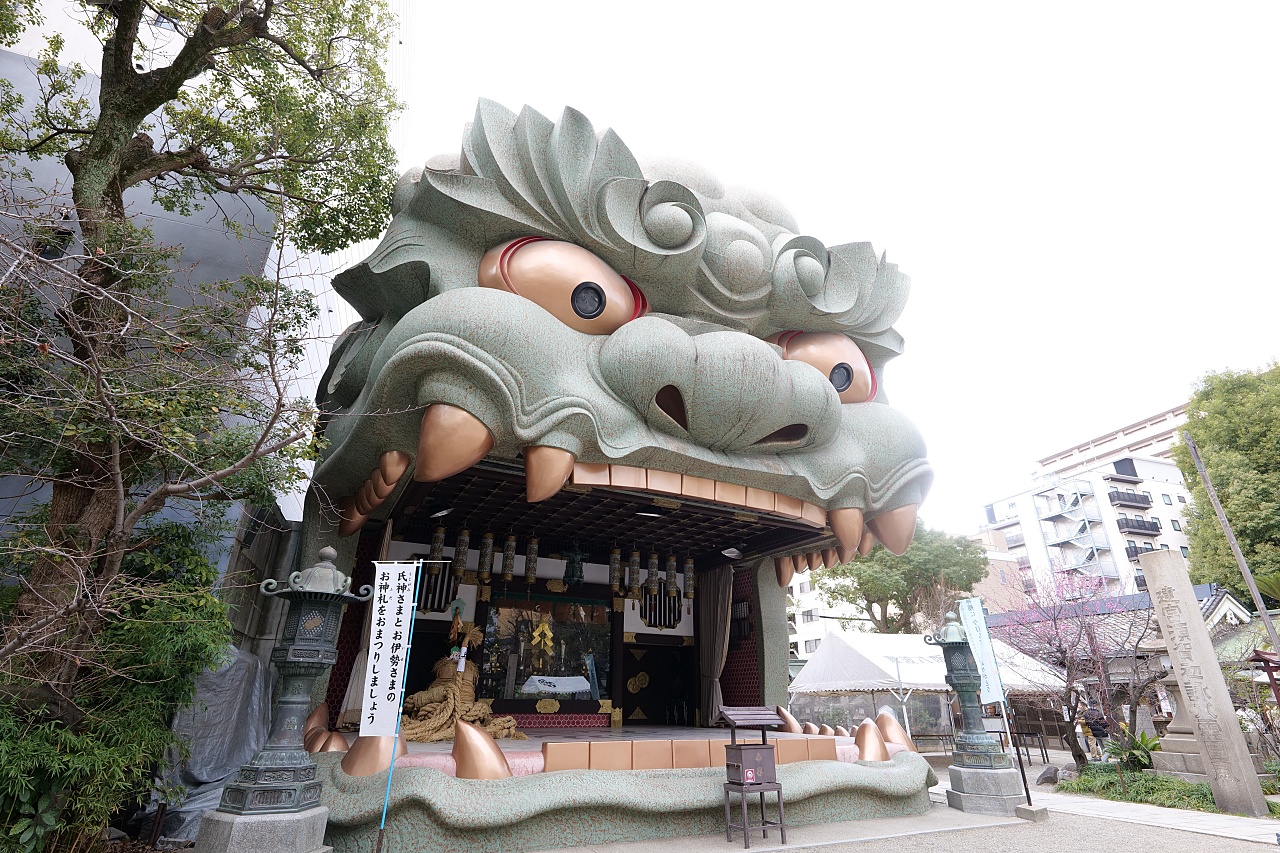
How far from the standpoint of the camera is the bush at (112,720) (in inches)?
205

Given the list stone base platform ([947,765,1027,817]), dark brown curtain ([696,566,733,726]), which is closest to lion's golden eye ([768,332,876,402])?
dark brown curtain ([696,566,733,726])

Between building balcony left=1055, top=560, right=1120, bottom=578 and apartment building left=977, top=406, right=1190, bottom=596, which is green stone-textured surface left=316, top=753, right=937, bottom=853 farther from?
building balcony left=1055, top=560, right=1120, bottom=578

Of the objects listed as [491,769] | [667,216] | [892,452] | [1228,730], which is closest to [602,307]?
[667,216]

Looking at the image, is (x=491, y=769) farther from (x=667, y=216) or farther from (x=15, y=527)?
(x=667, y=216)

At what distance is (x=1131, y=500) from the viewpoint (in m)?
41.8

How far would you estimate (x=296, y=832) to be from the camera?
5.36 m

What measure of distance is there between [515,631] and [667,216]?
7.25 meters

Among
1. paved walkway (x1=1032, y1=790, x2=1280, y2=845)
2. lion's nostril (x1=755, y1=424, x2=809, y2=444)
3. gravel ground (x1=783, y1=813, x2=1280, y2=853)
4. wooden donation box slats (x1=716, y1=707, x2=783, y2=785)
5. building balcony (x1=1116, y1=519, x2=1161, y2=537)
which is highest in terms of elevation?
building balcony (x1=1116, y1=519, x2=1161, y2=537)

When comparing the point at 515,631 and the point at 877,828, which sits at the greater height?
the point at 515,631

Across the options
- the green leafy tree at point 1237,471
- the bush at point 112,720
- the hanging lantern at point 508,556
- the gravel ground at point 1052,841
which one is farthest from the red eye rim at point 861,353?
the green leafy tree at point 1237,471

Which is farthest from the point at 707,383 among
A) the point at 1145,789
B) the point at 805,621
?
the point at 805,621

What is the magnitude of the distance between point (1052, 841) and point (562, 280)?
839cm

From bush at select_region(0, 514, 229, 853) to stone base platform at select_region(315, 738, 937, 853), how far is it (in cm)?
163

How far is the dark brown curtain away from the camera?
11.7 meters
